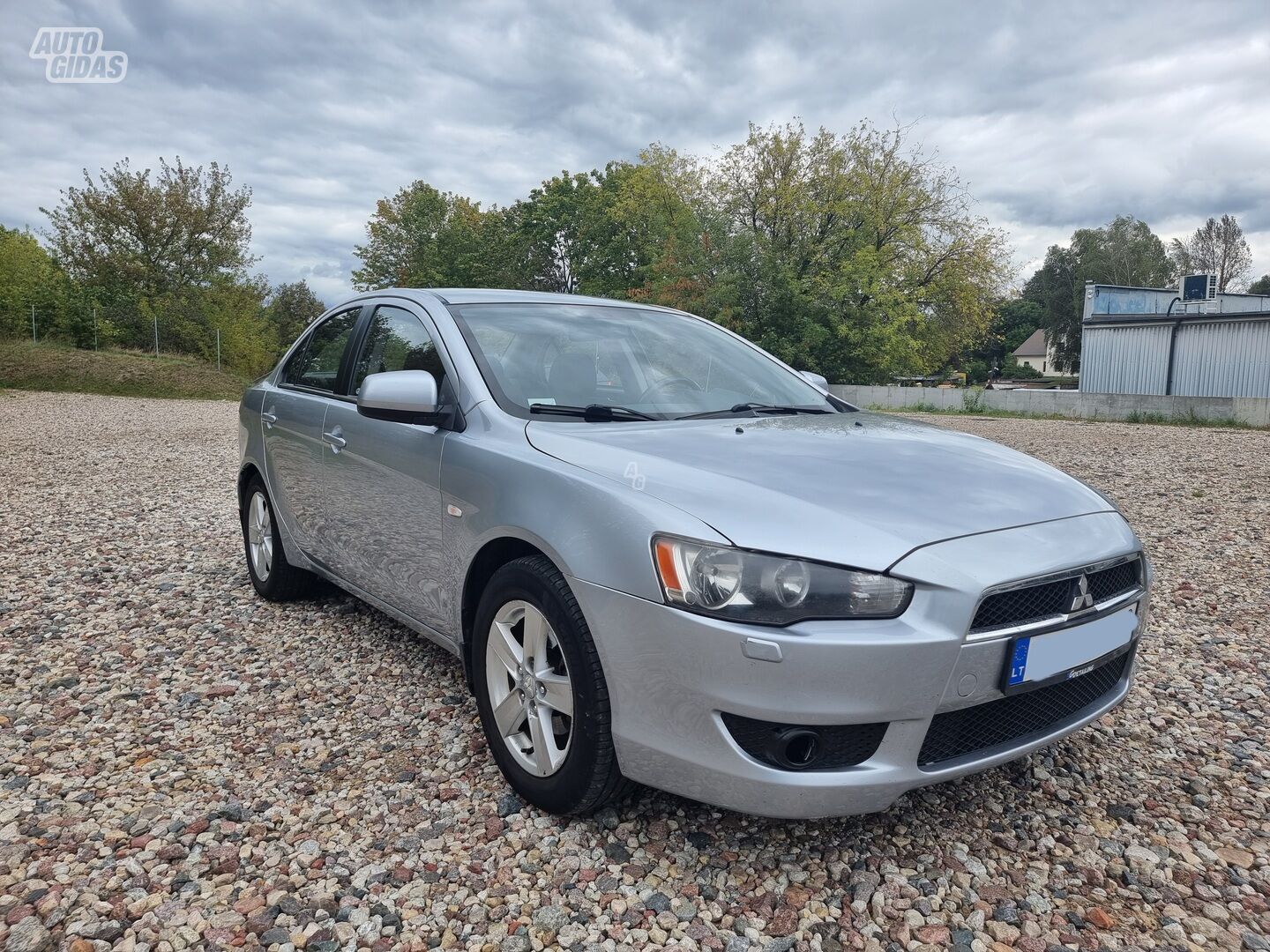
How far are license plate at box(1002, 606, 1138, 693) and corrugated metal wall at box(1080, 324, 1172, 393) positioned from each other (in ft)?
88.3

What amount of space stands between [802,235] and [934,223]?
5.68 meters

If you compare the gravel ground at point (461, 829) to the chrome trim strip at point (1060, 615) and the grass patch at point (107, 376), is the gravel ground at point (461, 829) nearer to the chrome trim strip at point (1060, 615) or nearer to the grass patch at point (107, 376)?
the chrome trim strip at point (1060, 615)

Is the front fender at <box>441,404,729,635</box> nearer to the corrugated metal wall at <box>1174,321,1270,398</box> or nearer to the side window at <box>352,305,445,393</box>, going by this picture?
the side window at <box>352,305,445,393</box>

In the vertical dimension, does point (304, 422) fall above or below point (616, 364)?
below

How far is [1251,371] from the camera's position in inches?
904

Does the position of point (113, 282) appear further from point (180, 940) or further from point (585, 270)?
point (180, 940)

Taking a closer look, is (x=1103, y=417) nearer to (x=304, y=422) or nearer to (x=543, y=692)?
(x=304, y=422)

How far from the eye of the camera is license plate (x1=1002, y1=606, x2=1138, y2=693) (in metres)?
2.02

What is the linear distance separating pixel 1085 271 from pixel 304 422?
69074 mm

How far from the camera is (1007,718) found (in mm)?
2135

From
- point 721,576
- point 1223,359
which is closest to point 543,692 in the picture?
point 721,576

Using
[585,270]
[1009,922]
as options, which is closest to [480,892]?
[1009,922]

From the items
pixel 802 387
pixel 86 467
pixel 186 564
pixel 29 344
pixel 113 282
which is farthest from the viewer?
pixel 113 282

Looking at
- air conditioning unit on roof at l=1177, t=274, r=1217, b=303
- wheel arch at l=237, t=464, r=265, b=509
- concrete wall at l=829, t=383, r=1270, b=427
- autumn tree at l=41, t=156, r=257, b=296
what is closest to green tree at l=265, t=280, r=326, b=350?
autumn tree at l=41, t=156, r=257, b=296
